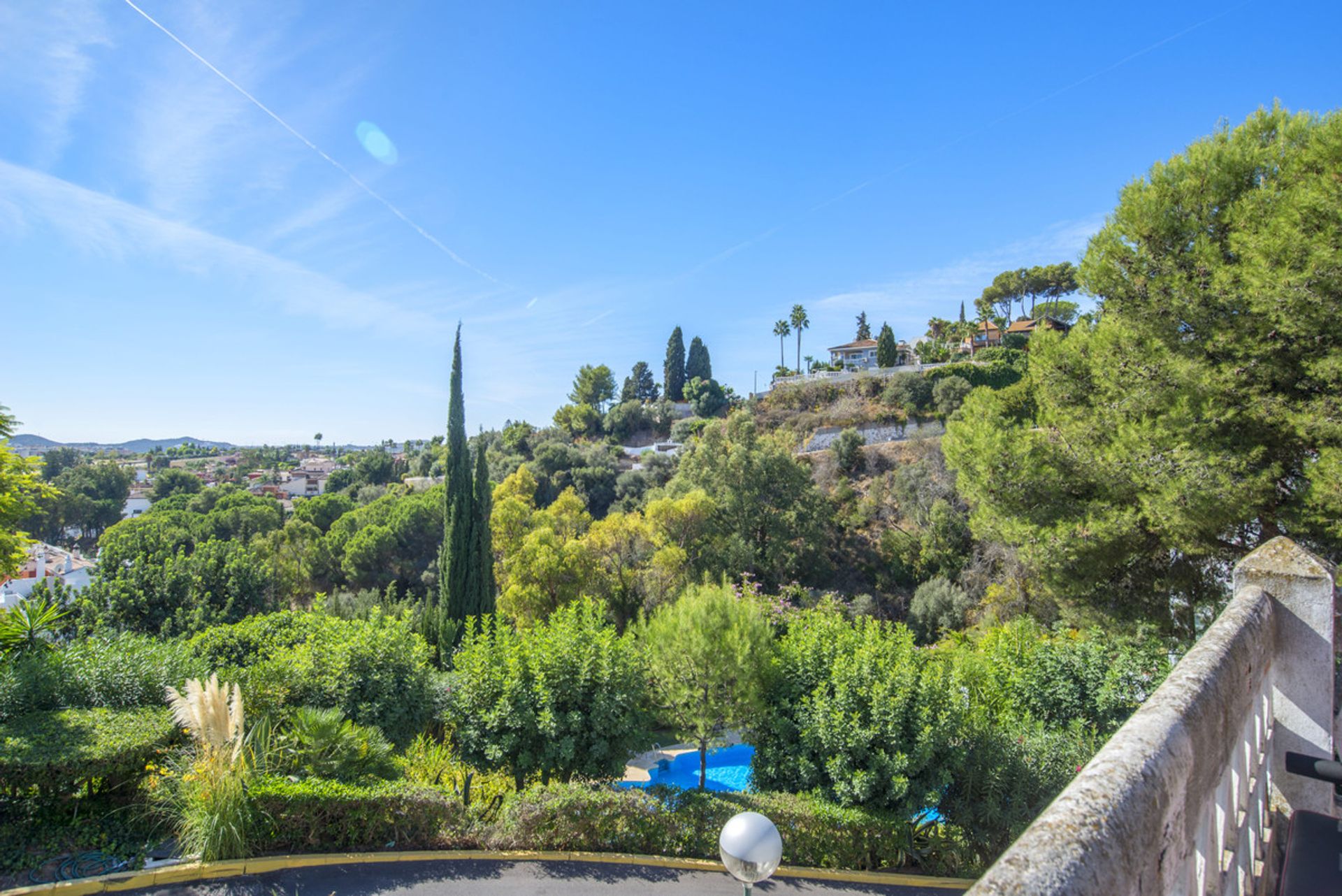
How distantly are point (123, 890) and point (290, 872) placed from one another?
1.37m

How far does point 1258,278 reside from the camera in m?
6.96

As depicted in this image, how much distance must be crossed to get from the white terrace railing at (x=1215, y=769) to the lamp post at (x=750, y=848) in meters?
2.23

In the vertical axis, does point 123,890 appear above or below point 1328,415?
below

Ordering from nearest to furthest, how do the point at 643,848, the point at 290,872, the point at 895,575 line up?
the point at 290,872 → the point at 643,848 → the point at 895,575

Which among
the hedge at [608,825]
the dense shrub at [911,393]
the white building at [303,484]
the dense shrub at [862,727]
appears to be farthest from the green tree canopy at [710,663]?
the white building at [303,484]

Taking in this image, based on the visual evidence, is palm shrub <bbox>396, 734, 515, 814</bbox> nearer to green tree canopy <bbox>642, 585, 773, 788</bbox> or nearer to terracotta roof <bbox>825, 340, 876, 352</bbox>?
green tree canopy <bbox>642, 585, 773, 788</bbox>

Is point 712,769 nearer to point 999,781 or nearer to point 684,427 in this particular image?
point 999,781

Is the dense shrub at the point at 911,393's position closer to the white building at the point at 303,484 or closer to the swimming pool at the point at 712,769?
the swimming pool at the point at 712,769

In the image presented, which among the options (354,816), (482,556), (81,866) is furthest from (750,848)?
(482,556)

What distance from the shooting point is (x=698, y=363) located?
62.3 meters

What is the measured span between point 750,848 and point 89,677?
8.92 meters

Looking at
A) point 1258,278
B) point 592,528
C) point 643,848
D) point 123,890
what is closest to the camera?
point 123,890

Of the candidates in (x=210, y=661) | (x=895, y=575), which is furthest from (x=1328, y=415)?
(x=895, y=575)

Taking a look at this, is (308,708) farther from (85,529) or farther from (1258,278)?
(85,529)
